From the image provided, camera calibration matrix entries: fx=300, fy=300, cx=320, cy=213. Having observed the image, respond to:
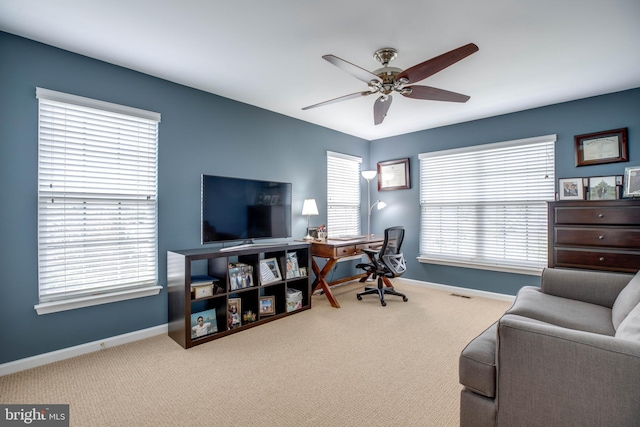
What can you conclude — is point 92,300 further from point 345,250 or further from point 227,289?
point 345,250

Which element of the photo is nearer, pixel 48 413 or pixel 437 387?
pixel 48 413

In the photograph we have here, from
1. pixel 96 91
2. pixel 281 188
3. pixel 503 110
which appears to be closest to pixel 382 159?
pixel 503 110

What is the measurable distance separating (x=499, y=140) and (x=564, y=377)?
358cm

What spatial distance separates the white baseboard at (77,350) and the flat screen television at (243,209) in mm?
985

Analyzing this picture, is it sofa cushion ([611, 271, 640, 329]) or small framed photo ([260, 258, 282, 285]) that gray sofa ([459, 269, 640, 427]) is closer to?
sofa cushion ([611, 271, 640, 329])

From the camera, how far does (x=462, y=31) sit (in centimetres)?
218

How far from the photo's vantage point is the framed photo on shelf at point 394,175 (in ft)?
16.1

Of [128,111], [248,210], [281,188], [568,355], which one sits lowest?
[568,355]

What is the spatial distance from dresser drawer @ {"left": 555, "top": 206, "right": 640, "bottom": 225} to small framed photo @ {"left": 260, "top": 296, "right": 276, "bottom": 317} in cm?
304

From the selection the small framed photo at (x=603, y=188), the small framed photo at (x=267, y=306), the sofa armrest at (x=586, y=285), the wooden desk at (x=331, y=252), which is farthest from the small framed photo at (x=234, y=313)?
the small framed photo at (x=603, y=188)

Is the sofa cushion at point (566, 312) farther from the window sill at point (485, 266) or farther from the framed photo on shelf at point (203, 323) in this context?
the framed photo on shelf at point (203, 323)

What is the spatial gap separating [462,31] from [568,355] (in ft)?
6.97

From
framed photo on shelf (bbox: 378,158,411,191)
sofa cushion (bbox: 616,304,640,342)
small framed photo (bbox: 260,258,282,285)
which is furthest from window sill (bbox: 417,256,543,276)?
sofa cushion (bbox: 616,304,640,342)

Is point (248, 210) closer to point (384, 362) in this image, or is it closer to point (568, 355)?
point (384, 362)
